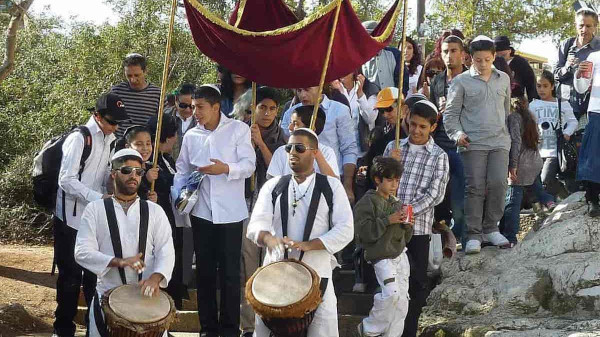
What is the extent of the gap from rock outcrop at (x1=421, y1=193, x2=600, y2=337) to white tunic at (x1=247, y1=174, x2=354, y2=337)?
1491 millimetres

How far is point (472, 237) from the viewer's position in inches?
355

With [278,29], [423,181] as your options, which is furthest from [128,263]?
[423,181]

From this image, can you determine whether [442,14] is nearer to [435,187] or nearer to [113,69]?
[113,69]

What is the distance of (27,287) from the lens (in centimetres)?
1119

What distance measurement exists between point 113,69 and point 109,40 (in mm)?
596

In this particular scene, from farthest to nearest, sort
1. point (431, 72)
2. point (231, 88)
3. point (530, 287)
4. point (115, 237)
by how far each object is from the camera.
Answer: point (431, 72), point (231, 88), point (530, 287), point (115, 237)

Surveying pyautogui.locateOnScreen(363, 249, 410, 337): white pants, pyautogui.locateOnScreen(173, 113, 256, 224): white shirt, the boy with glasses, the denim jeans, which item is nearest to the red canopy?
pyautogui.locateOnScreen(173, 113, 256, 224): white shirt

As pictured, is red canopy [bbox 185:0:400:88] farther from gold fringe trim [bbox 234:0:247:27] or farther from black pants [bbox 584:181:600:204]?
black pants [bbox 584:181:600:204]

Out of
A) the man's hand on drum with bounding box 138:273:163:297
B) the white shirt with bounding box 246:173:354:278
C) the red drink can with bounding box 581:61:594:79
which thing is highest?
the red drink can with bounding box 581:61:594:79

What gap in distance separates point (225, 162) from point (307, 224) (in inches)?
56.6

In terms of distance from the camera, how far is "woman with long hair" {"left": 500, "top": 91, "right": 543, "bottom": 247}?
9.46 metres

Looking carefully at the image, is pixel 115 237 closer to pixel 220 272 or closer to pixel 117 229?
pixel 117 229

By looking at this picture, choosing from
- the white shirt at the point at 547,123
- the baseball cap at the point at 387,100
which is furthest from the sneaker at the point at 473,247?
the white shirt at the point at 547,123

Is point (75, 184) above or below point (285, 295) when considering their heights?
above
